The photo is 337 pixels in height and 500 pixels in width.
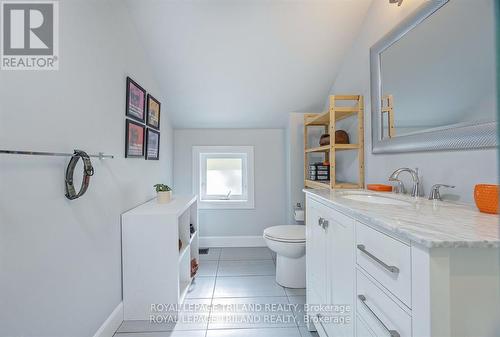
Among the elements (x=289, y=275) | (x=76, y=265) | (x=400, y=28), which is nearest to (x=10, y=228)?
(x=76, y=265)

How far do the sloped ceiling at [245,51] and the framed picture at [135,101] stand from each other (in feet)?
1.35

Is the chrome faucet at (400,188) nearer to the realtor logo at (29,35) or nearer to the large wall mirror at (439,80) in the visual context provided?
the large wall mirror at (439,80)

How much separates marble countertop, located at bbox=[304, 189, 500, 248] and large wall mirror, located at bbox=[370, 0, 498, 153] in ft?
1.06

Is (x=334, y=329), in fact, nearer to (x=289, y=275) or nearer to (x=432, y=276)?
(x=432, y=276)

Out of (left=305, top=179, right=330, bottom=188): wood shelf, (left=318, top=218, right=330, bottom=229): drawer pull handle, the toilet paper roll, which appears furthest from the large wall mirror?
the toilet paper roll

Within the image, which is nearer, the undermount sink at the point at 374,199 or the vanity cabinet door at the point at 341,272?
the vanity cabinet door at the point at 341,272

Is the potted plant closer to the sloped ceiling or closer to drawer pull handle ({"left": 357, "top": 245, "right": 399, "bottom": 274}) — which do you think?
the sloped ceiling

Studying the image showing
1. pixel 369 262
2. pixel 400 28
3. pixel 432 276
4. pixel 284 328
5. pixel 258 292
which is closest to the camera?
pixel 432 276

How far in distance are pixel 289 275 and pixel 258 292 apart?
30 cm

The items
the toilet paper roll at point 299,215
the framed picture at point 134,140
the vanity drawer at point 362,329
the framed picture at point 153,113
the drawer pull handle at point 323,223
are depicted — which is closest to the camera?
the vanity drawer at point 362,329

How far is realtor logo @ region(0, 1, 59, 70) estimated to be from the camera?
3.10 feet

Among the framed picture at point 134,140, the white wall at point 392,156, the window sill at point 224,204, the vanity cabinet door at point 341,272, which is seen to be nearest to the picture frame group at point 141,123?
the framed picture at point 134,140

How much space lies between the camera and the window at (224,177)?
10.3ft

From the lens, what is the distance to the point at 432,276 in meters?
0.57
